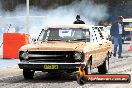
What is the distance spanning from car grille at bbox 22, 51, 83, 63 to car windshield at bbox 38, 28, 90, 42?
3.64 feet

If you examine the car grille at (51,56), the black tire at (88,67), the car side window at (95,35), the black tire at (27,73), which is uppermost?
the car side window at (95,35)

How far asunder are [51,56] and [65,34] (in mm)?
1439

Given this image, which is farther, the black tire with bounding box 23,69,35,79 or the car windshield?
the car windshield

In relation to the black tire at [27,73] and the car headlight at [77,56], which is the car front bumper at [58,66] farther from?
the black tire at [27,73]

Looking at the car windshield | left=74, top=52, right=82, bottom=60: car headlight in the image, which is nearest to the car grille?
left=74, top=52, right=82, bottom=60: car headlight

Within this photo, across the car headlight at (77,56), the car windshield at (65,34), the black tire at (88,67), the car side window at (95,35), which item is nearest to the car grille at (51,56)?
the car headlight at (77,56)

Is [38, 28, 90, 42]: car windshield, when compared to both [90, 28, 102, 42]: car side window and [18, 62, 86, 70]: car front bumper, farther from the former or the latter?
[18, 62, 86, 70]: car front bumper

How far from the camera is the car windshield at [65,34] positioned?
43.8 feet

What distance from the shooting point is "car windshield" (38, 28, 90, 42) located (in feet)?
43.8

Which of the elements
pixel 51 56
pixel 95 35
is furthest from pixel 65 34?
pixel 51 56

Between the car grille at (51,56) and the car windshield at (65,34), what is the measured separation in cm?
111

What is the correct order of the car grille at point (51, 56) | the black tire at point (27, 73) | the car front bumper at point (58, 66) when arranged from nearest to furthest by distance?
the car front bumper at point (58, 66) < the car grille at point (51, 56) < the black tire at point (27, 73)

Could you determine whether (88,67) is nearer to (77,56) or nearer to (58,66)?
(77,56)

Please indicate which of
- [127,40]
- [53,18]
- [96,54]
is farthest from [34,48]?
[53,18]
